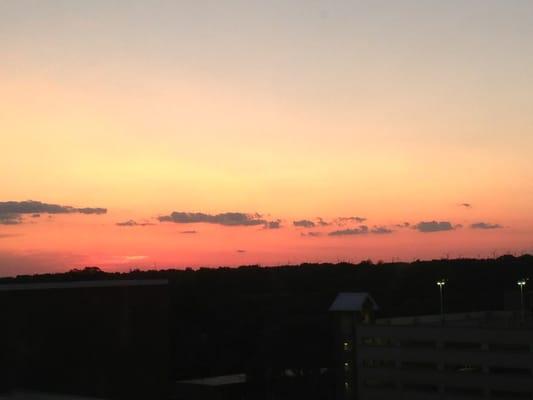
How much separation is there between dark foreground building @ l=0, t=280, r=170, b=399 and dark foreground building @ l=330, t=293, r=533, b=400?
1304 centimetres

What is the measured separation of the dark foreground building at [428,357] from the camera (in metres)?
35.5

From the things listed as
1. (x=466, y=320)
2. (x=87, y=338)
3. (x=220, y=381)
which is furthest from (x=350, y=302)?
A: (x=87, y=338)

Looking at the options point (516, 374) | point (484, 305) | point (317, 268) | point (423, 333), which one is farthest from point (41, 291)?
point (317, 268)

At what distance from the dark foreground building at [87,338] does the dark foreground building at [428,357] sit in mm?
13043

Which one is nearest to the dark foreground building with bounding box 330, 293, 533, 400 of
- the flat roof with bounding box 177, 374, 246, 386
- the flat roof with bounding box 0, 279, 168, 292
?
the flat roof with bounding box 177, 374, 246, 386

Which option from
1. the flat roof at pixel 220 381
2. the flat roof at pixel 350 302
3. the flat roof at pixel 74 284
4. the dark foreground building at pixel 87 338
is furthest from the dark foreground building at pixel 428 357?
the flat roof at pixel 74 284

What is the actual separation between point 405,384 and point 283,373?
10.2m

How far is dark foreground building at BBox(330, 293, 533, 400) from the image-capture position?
35.5 m

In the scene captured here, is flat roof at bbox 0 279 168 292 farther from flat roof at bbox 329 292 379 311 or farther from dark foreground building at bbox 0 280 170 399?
flat roof at bbox 329 292 379 311

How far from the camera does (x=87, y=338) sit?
31.4 meters

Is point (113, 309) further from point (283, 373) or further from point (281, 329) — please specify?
point (281, 329)

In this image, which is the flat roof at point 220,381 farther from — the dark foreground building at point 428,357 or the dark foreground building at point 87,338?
the dark foreground building at point 87,338

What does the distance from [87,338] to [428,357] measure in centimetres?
1794

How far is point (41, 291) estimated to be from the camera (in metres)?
30.4
